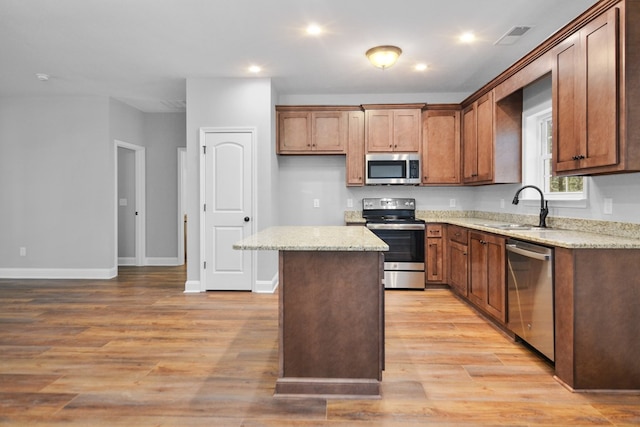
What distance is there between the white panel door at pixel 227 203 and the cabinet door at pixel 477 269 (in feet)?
8.13

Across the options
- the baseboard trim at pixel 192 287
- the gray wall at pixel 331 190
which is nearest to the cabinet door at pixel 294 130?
the gray wall at pixel 331 190

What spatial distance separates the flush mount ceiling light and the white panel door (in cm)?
171

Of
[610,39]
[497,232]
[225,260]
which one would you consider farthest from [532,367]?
[225,260]

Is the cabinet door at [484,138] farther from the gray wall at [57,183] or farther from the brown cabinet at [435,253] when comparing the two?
the gray wall at [57,183]

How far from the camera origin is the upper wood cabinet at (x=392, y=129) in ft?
16.3

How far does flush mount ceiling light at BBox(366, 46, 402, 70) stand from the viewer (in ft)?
11.8

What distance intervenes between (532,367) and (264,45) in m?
3.43

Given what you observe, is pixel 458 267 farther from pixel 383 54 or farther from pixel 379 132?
pixel 383 54

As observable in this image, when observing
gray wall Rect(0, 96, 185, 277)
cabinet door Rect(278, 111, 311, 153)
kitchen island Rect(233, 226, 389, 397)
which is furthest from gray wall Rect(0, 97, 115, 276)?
kitchen island Rect(233, 226, 389, 397)

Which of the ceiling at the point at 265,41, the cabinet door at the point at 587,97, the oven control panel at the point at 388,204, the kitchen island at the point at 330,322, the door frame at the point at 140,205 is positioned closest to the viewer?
the kitchen island at the point at 330,322

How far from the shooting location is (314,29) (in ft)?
10.8

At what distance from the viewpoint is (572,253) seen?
223 cm

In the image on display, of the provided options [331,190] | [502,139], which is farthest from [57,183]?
[502,139]

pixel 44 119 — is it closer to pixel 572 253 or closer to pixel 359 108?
pixel 359 108
